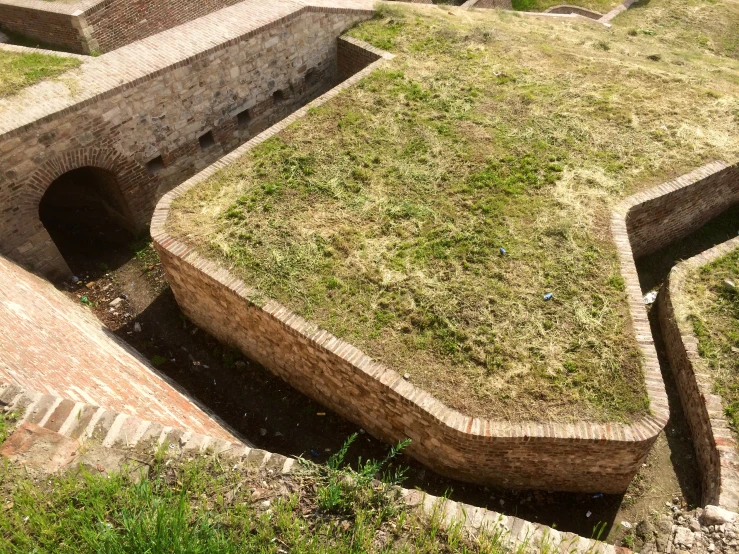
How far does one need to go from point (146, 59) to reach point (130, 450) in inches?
258

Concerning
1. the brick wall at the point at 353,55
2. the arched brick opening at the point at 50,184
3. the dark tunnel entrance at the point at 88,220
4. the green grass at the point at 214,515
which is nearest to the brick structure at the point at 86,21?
the dark tunnel entrance at the point at 88,220

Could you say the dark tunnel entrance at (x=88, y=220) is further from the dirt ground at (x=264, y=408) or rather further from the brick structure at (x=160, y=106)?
the brick structure at (x=160, y=106)

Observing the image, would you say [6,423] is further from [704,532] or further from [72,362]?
[704,532]

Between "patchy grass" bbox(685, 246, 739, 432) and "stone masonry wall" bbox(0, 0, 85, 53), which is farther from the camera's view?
"stone masonry wall" bbox(0, 0, 85, 53)

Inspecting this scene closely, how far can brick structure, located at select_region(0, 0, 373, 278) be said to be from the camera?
7.20 metres

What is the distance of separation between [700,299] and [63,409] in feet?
24.1

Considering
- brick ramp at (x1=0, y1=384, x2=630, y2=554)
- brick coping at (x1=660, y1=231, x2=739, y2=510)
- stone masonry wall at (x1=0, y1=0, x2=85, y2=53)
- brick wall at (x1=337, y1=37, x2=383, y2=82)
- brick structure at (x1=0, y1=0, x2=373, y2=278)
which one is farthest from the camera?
brick wall at (x1=337, y1=37, x2=383, y2=82)

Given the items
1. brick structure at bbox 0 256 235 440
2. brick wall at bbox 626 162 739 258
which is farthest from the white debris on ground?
brick structure at bbox 0 256 235 440

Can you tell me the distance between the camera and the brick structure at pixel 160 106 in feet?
23.6

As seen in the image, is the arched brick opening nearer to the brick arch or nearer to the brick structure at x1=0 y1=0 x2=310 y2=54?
the brick arch

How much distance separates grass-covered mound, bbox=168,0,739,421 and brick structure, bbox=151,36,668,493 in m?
0.17

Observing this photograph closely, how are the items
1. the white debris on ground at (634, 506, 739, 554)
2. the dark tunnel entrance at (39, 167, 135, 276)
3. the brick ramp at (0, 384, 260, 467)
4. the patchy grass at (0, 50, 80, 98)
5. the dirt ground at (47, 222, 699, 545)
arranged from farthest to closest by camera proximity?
the dark tunnel entrance at (39, 167, 135, 276) → the patchy grass at (0, 50, 80, 98) → the dirt ground at (47, 222, 699, 545) → the white debris on ground at (634, 506, 739, 554) → the brick ramp at (0, 384, 260, 467)

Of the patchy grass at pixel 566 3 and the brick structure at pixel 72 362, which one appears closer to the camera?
the brick structure at pixel 72 362

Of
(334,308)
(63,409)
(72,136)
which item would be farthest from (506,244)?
(72,136)
